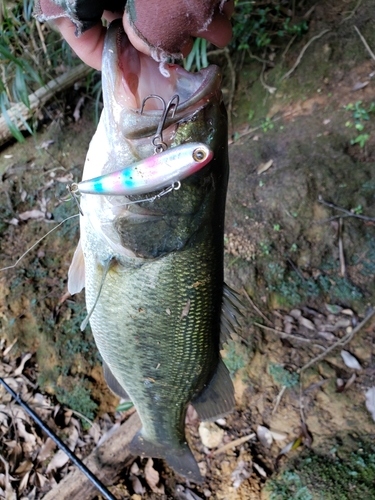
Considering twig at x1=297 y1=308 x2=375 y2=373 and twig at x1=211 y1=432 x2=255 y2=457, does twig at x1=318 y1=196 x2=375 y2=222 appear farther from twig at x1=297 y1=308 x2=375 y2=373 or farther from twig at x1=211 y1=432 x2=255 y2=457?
twig at x1=211 y1=432 x2=255 y2=457

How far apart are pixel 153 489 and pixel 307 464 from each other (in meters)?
1.19

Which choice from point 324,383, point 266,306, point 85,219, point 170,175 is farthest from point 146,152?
point 324,383

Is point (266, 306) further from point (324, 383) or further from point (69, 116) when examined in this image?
point (69, 116)

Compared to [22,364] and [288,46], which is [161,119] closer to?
[22,364]

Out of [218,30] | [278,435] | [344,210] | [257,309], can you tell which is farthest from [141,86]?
A: [278,435]

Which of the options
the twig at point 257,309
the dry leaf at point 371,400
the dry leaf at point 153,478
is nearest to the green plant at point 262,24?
the twig at point 257,309

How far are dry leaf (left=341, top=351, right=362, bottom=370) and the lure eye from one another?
2374 mm

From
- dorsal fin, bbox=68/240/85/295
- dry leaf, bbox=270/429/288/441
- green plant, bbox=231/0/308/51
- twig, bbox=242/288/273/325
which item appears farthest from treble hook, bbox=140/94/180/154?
green plant, bbox=231/0/308/51

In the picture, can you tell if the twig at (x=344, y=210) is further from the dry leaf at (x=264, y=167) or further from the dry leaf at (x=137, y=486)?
the dry leaf at (x=137, y=486)

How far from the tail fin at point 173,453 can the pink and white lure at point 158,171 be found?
5.43ft

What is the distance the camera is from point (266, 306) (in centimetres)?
300

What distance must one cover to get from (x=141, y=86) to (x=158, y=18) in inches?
7.9

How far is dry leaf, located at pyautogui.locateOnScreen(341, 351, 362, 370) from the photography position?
273 cm

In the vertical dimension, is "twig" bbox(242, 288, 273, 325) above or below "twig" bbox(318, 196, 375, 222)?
below
